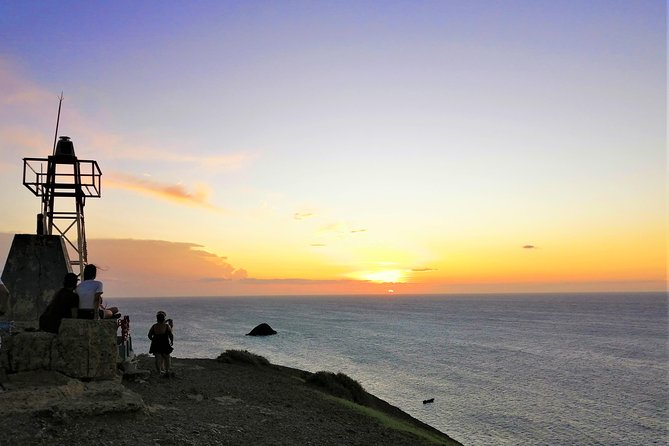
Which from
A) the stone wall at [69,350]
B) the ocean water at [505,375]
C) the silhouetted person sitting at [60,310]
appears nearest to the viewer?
the stone wall at [69,350]

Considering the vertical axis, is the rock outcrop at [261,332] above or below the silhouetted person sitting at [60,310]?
below

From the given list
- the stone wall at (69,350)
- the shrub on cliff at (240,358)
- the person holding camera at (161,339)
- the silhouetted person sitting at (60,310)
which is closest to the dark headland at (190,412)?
the stone wall at (69,350)

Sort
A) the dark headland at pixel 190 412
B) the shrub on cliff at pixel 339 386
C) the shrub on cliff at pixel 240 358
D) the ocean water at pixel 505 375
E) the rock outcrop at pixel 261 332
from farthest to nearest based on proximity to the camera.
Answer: the rock outcrop at pixel 261 332, the ocean water at pixel 505 375, the shrub on cliff at pixel 240 358, the shrub on cliff at pixel 339 386, the dark headland at pixel 190 412

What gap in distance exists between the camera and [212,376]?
18.6 meters

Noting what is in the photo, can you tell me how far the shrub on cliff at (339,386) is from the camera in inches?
859

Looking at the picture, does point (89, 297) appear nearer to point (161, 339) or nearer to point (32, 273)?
point (161, 339)

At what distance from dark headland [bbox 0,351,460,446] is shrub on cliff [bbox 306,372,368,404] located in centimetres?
8

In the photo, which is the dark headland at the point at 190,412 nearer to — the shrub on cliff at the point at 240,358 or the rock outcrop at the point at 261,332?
the shrub on cliff at the point at 240,358

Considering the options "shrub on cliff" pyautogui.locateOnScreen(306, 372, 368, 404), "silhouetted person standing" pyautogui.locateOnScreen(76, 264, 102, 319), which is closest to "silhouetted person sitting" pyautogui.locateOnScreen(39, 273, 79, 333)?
"silhouetted person standing" pyautogui.locateOnScreen(76, 264, 102, 319)

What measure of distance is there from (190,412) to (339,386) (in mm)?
11438

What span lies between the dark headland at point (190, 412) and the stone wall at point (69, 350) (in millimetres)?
316

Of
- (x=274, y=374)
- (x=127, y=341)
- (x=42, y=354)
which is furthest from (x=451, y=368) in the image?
(x=42, y=354)

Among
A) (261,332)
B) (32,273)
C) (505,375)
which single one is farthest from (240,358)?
(261,332)

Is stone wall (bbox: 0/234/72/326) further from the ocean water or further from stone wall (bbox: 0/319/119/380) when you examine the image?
the ocean water
